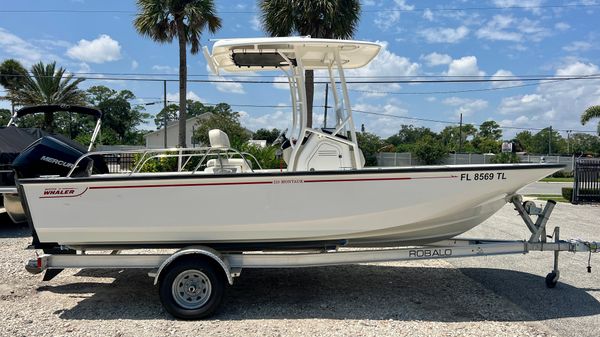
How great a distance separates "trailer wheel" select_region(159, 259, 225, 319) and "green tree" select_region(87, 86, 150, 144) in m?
65.2

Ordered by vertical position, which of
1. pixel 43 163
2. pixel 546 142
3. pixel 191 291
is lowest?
pixel 191 291

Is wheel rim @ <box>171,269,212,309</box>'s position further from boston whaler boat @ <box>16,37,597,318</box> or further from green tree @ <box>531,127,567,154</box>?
green tree @ <box>531,127,567,154</box>

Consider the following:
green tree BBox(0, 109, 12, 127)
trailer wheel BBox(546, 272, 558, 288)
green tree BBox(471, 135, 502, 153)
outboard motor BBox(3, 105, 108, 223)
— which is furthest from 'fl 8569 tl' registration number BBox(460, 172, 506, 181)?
green tree BBox(0, 109, 12, 127)

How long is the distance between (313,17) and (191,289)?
13.7 metres

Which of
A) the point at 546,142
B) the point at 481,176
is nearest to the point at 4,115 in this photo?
the point at 481,176

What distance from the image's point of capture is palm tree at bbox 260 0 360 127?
53.3 feet

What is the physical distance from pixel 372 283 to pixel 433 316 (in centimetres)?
120

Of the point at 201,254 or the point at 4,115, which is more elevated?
the point at 4,115

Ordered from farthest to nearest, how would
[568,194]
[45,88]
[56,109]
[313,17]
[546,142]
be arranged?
1. [546,142]
2. [45,88]
3. [313,17]
4. [568,194]
5. [56,109]

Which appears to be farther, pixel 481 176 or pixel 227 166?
pixel 227 166

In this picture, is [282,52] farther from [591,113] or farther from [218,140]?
[591,113]

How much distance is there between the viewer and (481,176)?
15.3 ft

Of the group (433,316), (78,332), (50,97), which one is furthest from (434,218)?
(50,97)

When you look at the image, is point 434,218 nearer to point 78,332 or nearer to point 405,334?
point 405,334
